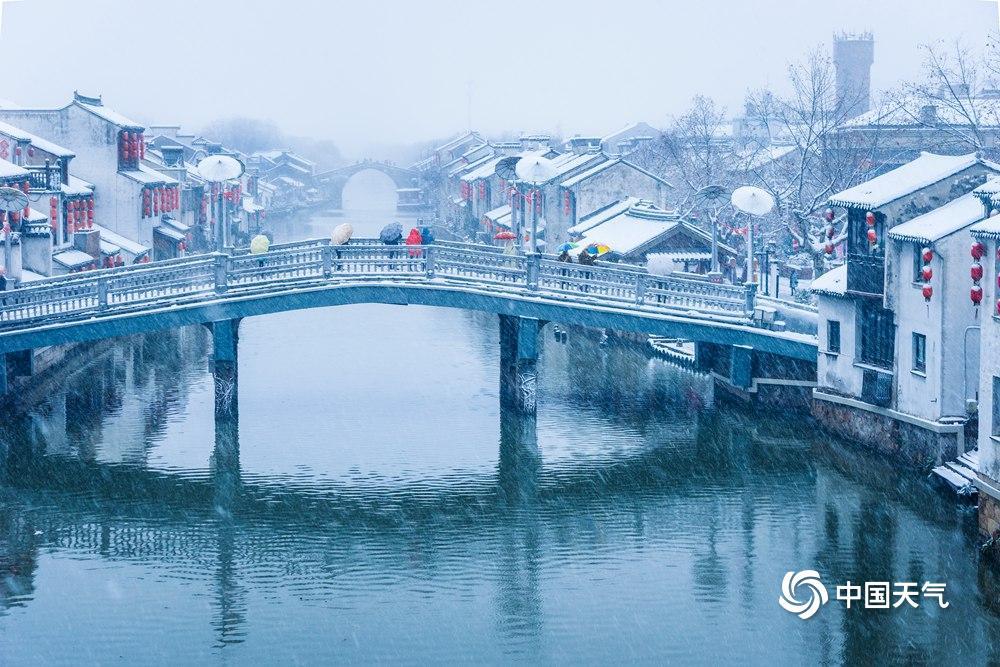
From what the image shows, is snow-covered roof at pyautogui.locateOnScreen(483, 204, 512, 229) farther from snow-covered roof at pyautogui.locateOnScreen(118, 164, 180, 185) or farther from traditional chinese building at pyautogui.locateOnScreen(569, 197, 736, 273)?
traditional chinese building at pyautogui.locateOnScreen(569, 197, 736, 273)

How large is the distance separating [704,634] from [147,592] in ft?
28.4

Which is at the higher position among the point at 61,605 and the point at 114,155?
the point at 114,155

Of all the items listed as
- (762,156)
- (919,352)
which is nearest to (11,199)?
(919,352)

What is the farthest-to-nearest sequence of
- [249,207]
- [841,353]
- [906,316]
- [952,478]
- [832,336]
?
[249,207]
[832,336]
[841,353]
[906,316]
[952,478]

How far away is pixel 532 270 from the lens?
3506 cm

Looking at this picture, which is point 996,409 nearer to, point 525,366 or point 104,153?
point 525,366

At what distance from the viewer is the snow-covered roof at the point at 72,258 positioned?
45.3 m

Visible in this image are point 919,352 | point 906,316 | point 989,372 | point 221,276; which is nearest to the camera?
point 989,372

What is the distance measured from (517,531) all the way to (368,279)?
31.7ft

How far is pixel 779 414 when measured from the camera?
1393 inches

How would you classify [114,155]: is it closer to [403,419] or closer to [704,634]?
[403,419]

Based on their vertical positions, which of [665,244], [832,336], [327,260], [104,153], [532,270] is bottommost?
[832,336]

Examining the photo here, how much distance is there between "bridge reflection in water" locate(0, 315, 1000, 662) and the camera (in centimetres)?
Answer: 2120

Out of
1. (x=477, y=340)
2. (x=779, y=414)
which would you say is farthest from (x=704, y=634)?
(x=477, y=340)
